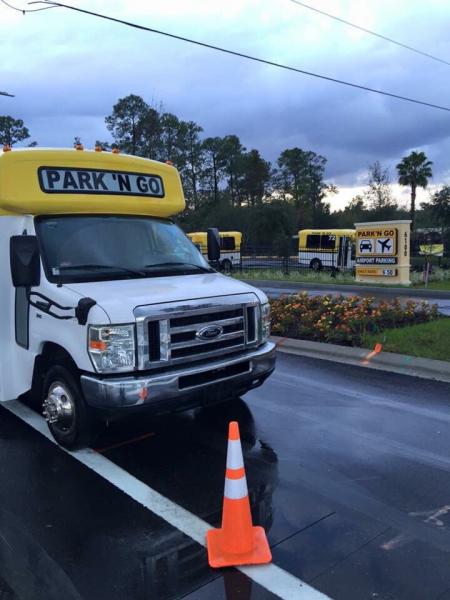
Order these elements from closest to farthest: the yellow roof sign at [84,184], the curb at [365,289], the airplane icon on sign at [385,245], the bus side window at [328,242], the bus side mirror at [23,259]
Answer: the bus side mirror at [23,259], the yellow roof sign at [84,184], the curb at [365,289], the airplane icon on sign at [385,245], the bus side window at [328,242]

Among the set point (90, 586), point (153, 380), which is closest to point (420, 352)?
point (153, 380)

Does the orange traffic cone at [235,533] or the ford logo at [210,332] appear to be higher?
the ford logo at [210,332]

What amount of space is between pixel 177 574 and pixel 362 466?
1.98 metres

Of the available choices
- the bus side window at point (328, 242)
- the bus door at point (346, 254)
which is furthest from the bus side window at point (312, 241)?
the bus door at point (346, 254)

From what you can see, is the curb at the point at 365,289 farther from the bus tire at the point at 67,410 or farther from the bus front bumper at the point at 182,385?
the bus tire at the point at 67,410

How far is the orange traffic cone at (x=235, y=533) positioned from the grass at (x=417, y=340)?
5222 mm

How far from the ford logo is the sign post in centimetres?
1710

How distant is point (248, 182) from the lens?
84.7 meters

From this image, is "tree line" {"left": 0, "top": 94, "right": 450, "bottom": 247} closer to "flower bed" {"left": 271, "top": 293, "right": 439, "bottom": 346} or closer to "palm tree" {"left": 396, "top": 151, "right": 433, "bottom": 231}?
"palm tree" {"left": 396, "top": 151, "right": 433, "bottom": 231}

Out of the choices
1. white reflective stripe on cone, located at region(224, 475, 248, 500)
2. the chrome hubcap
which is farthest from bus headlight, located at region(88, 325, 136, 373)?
white reflective stripe on cone, located at region(224, 475, 248, 500)

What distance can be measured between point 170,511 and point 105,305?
158 cm

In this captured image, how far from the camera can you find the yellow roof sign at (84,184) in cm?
490

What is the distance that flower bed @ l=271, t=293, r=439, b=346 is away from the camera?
9.03 meters

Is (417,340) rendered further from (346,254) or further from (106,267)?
(346,254)
